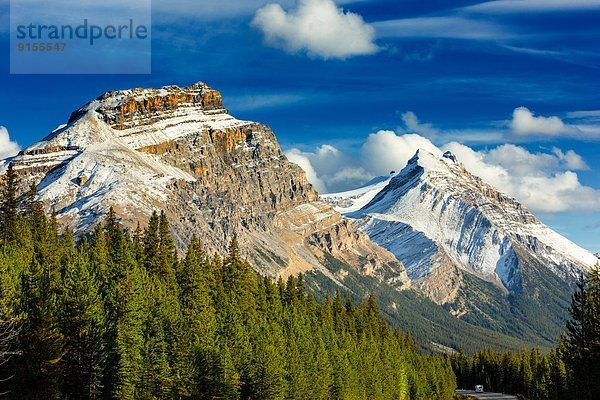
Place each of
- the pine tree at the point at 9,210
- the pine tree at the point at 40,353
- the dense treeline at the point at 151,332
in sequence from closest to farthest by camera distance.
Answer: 1. the pine tree at the point at 40,353
2. the dense treeline at the point at 151,332
3. the pine tree at the point at 9,210

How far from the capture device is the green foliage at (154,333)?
246 ft

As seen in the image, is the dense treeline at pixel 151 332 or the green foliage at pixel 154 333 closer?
the dense treeline at pixel 151 332

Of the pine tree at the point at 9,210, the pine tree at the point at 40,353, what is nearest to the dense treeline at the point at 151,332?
the pine tree at the point at 40,353

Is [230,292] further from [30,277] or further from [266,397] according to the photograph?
[30,277]

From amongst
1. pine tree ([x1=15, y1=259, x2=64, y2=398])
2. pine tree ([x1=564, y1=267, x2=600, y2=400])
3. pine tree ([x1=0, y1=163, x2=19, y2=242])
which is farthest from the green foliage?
pine tree ([x1=564, y1=267, x2=600, y2=400])

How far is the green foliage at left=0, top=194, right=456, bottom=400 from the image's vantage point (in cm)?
7494

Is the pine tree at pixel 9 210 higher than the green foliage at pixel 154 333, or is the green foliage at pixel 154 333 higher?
the pine tree at pixel 9 210

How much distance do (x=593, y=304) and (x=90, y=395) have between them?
188ft

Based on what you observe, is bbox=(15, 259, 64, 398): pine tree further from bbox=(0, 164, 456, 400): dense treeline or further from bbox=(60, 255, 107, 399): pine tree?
bbox=(60, 255, 107, 399): pine tree

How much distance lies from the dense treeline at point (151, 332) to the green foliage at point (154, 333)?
6.1 inches

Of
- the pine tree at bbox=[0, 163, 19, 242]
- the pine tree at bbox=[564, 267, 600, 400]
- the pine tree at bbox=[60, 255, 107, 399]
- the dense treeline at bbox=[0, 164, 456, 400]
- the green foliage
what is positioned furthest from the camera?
the pine tree at bbox=[0, 163, 19, 242]

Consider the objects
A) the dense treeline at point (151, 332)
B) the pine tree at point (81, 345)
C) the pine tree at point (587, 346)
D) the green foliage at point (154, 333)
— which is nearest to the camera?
the dense treeline at point (151, 332)

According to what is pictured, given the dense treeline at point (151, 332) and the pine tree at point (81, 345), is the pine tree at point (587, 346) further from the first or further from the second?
the pine tree at point (81, 345)

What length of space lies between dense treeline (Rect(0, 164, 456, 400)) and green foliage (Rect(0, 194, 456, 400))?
6.1 inches
